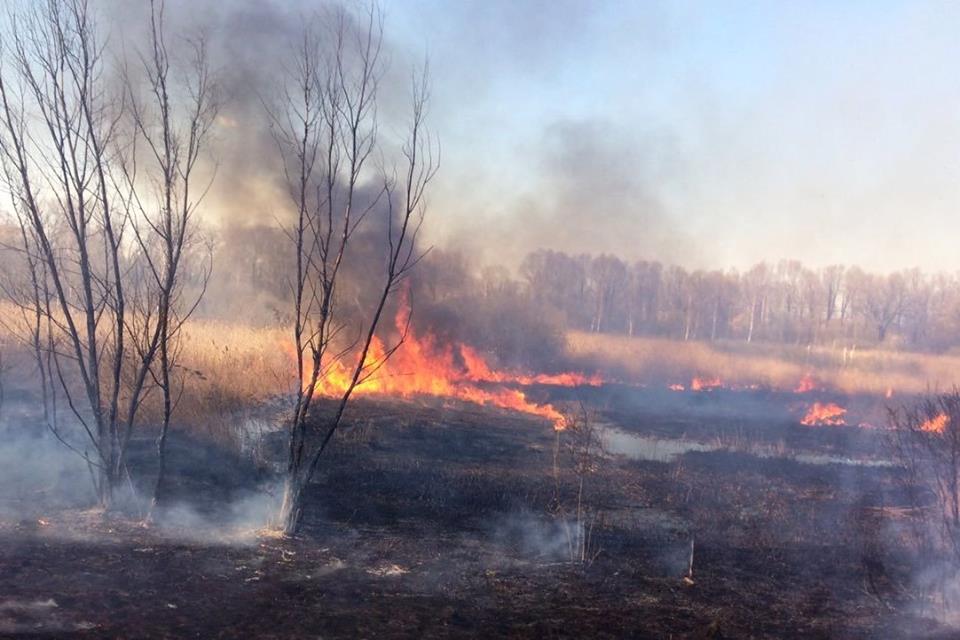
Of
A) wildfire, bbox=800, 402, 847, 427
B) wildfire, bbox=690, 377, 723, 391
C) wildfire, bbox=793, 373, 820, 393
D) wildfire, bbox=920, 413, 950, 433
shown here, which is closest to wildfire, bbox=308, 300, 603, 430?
wildfire, bbox=800, 402, 847, 427

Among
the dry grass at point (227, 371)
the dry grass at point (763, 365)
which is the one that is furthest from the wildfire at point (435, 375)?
the dry grass at point (763, 365)

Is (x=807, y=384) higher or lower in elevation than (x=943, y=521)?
higher

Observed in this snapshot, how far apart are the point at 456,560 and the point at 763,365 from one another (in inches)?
1180

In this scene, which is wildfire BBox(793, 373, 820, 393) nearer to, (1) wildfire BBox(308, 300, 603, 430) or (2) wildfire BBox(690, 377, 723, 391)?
(2) wildfire BBox(690, 377, 723, 391)

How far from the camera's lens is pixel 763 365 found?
33.4 meters

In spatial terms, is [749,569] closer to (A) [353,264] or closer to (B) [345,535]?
(B) [345,535]

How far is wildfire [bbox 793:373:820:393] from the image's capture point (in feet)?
98.1

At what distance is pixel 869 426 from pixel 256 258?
2152 cm

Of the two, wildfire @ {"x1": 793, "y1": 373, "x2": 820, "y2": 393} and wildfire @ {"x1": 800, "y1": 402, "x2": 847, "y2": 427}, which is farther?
wildfire @ {"x1": 793, "y1": 373, "x2": 820, "y2": 393}

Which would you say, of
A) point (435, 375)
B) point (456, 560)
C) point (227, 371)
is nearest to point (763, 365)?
point (435, 375)

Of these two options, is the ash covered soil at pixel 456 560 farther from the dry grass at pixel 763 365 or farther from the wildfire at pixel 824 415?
the dry grass at pixel 763 365

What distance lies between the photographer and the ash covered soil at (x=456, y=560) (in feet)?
17.4

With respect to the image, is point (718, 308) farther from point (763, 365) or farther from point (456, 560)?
point (456, 560)

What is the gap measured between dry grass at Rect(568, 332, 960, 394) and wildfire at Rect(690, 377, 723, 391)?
0.42 meters
